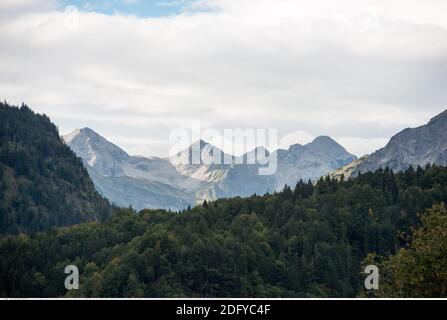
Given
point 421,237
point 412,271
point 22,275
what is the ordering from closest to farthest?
point 412,271, point 421,237, point 22,275
